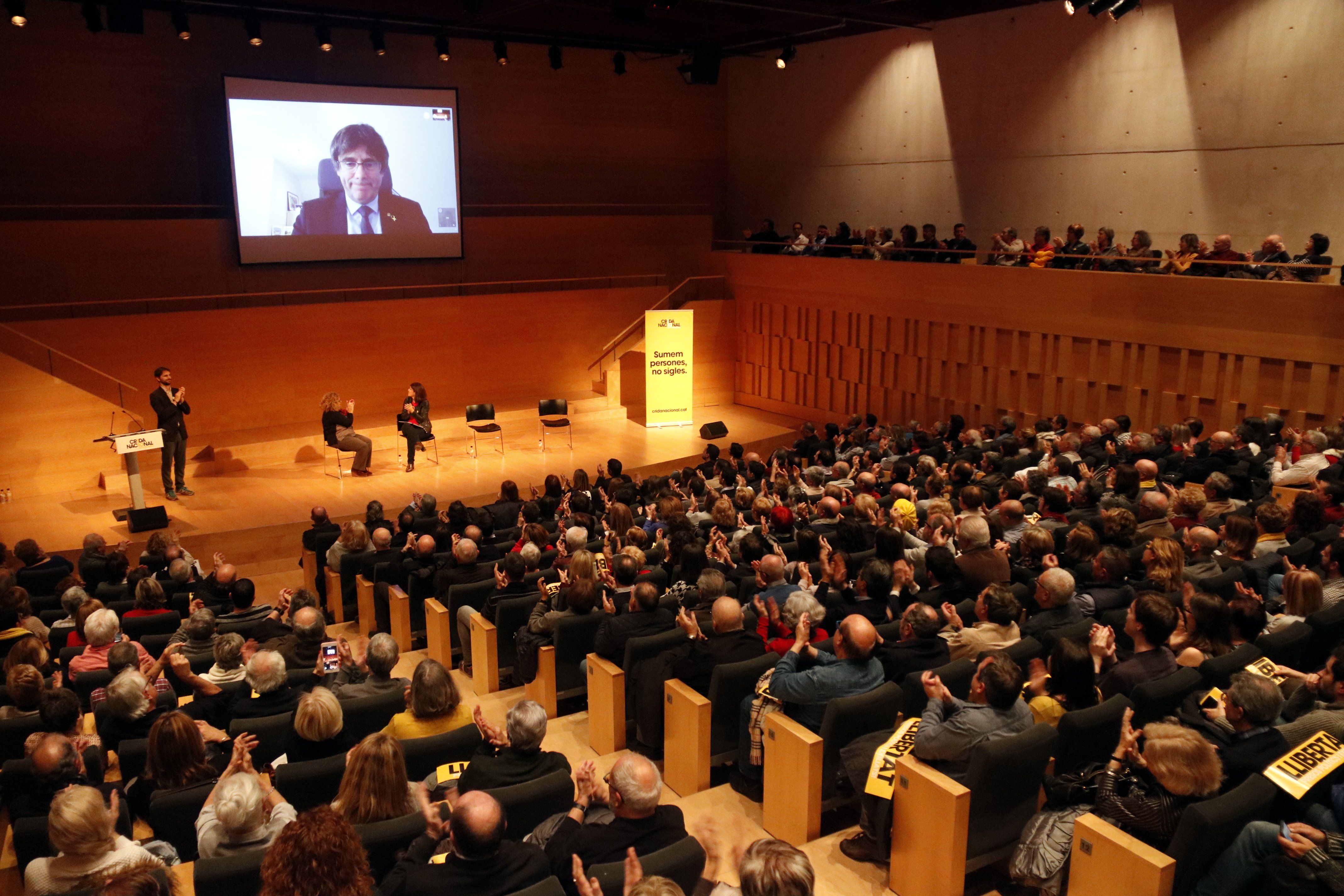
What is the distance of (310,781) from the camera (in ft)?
11.8

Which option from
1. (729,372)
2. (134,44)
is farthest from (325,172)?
(729,372)

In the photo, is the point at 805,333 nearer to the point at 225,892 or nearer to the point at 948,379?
the point at 948,379

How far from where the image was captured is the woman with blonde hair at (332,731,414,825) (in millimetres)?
3217

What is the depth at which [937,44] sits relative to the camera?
13.9 metres

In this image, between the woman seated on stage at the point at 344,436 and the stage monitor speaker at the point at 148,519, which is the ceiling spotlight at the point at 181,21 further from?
the stage monitor speaker at the point at 148,519

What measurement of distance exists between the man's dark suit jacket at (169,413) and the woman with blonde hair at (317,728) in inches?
294

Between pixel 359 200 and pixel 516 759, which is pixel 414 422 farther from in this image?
pixel 516 759

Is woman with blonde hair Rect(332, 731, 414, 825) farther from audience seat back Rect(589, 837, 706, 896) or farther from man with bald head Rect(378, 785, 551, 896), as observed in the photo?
audience seat back Rect(589, 837, 706, 896)

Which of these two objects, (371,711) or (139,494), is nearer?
(371,711)

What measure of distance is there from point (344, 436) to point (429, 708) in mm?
8191

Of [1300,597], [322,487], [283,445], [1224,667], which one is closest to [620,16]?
[283,445]

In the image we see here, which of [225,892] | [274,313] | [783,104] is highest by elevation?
[783,104]

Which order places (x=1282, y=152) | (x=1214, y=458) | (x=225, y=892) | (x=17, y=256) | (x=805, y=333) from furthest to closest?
1. (x=805, y=333)
2. (x=17, y=256)
3. (x=1282, y=152)
4. (x=1214, y=458)
5. (x=225, y=892)

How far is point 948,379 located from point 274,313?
8881mm
